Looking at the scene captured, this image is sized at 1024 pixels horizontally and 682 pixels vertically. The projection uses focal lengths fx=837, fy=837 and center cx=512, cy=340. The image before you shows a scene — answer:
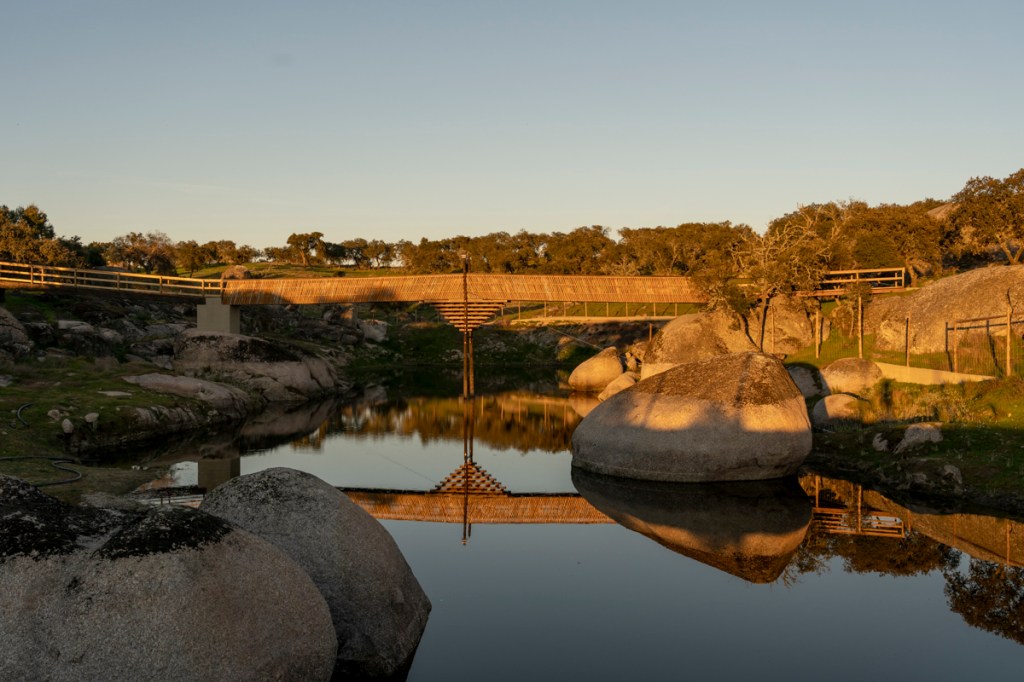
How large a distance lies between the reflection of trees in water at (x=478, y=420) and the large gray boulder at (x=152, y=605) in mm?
26814

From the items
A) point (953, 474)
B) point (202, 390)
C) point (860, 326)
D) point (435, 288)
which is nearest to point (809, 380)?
point (860, 326)

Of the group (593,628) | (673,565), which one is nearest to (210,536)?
(593,628)

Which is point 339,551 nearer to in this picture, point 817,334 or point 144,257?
point 817,334

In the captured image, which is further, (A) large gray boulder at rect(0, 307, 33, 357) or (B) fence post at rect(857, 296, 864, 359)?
(B) fence post at rect(857, 296, 864, 359)

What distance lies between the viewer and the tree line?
2136 inches

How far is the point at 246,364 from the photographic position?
165 ft

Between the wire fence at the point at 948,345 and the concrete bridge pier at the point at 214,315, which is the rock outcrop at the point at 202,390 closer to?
the concrete bridge pier at the point at 214,315

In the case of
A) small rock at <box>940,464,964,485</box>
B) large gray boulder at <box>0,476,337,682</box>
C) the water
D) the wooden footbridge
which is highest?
the wooden footbridge

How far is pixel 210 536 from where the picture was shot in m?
9.67

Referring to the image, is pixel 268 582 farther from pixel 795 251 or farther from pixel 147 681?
pixel 795 251

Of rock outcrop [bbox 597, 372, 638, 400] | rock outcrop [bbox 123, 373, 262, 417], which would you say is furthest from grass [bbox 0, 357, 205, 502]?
rock outcrop [bbox 597, 372, 638, 400]

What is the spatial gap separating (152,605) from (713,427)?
65.3ft

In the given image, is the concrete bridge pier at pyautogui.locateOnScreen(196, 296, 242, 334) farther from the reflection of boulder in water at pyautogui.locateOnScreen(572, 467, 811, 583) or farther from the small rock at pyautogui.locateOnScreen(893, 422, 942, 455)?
the small rock at pyautogui.locateOnScreen(893, 422, 942, 455)

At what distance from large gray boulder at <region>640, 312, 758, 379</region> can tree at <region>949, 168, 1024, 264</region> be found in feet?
59.0
